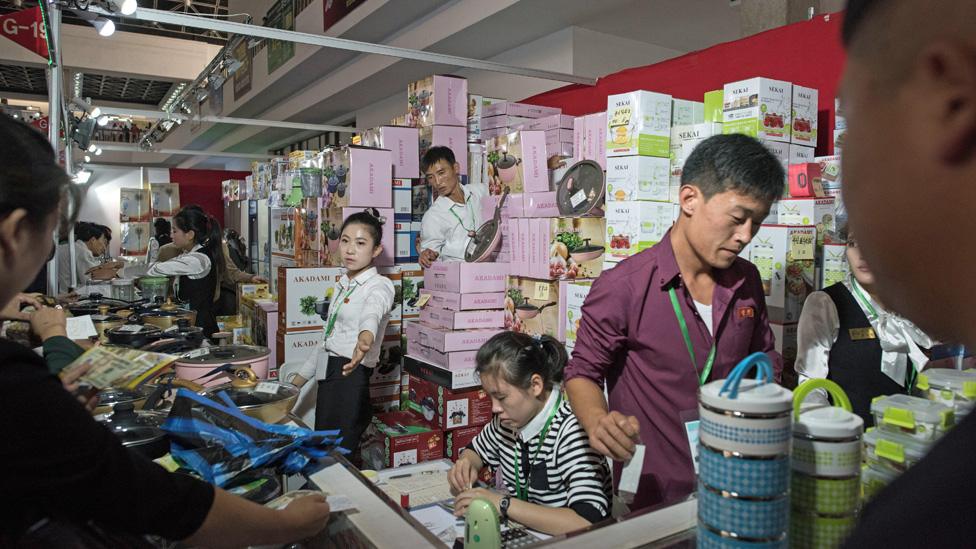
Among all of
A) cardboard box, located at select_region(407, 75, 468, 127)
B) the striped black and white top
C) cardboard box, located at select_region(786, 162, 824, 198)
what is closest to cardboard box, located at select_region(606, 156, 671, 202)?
cardboard box, located at select_region(786, 162, 824, 198)

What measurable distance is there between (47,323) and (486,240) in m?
2.74

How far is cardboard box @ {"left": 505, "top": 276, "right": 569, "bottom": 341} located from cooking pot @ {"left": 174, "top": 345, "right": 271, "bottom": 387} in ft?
5.99

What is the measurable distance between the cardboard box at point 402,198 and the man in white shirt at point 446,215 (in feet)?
0.92

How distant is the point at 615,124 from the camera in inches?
133

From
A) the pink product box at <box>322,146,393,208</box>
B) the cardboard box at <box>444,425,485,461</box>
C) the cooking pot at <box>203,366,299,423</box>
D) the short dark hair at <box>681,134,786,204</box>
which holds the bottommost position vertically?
the cardboard box at <box>444,425,485,461</box>

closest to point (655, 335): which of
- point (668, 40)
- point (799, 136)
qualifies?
point (799, 136)

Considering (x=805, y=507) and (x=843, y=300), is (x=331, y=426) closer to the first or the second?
(x=843, y=300)

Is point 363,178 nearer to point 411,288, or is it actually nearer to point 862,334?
point 411,288

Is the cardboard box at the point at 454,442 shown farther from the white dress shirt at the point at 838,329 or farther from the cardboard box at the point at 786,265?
the white dress shirt at the point at 838,329

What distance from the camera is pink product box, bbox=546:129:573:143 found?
14.4ft

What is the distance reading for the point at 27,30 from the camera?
384 centimetres

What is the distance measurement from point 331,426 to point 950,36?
12.5 feet

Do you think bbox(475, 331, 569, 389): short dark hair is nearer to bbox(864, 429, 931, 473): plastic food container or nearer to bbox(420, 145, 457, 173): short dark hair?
bbox(864, 429, 931, 473): plastic food container

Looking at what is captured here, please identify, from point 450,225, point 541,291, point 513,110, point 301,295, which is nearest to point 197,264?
point 301,295
